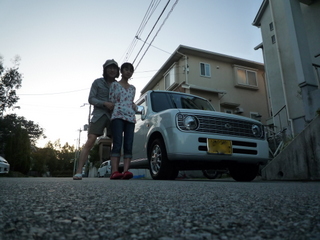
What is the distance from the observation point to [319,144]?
12.3 ft

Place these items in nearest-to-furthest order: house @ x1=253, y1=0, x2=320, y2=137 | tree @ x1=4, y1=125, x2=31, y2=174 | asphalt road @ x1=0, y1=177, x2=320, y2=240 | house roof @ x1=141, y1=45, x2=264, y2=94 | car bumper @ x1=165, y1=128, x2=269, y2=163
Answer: asphalt road @ x1=0, y1=177, x2=320, y2=240
car bumper @ x1=165, y1=128, x2=269, y2=163
house @ x1=253, y1=0, x2=320, y2=137
house roof @ x1=141, y1=45, x2=264, y2=94
tree @ x1=4, y1=125, x2=31, y2=174

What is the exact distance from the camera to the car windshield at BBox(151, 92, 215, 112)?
473 centimetres

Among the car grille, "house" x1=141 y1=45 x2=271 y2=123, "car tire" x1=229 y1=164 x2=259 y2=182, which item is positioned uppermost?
"house" x1=141 y1=45 x2=271 y2=123

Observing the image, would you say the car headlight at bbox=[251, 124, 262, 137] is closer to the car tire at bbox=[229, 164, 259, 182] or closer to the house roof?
the car tire at bbox=[229, 164, 259, 182]

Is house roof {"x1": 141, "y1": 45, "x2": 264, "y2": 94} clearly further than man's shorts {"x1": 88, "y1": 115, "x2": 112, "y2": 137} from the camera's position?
Yes

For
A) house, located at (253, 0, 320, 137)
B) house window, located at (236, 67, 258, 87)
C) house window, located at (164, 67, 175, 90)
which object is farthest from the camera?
house window, located at (236, 67, 258, 87)

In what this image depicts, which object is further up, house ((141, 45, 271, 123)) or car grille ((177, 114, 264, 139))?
house ((141, 45, 271, 123))

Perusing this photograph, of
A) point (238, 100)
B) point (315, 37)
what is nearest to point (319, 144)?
point (315, 37)

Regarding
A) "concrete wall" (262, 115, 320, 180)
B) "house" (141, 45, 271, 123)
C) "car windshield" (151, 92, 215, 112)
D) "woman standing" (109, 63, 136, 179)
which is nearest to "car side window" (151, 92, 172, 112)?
"car windshield" (151, 92, 215, 112)

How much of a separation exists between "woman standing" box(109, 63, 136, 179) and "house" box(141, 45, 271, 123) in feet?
34.8

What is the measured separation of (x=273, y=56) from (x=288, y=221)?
41.0ft

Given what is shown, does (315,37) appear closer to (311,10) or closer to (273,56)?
(311,10)

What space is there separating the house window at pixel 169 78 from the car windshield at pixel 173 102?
34.5 ft

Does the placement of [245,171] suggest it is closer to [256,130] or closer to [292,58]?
[256,130]
